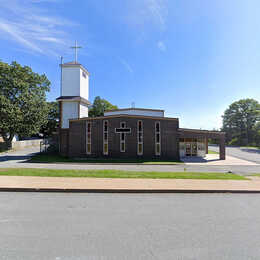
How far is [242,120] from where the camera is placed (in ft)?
198

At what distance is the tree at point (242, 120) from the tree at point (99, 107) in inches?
1861

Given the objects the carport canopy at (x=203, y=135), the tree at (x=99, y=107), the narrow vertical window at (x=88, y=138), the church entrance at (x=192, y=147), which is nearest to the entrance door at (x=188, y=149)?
the church entrance at (x=192, y=147)

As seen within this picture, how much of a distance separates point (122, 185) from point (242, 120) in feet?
223

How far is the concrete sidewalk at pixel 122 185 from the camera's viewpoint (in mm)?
7066

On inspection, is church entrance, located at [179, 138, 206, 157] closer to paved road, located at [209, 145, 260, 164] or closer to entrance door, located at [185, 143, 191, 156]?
entrance door, located at [185, 143, 191, 156]

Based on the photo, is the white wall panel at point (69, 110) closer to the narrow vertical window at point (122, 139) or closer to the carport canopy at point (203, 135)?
the narrow vertical window at point (122, 139)

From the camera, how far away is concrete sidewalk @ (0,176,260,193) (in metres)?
7.07

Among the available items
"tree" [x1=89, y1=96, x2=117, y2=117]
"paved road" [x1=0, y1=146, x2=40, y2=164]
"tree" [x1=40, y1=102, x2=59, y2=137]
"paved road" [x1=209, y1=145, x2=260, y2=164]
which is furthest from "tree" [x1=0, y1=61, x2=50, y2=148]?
"paved road" [x1=209, y1=145, x2=260, y2=164]
